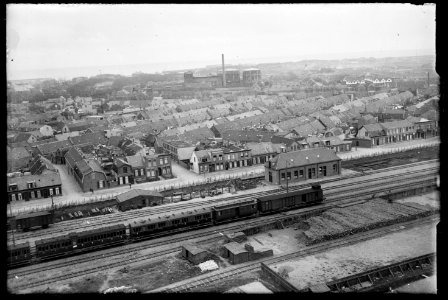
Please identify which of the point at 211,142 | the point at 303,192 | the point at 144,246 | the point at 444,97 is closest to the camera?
the point at 444,97

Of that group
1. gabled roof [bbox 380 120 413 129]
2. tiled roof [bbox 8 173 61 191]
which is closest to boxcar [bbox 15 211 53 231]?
tiled roof [bbox 8 173 61 191]

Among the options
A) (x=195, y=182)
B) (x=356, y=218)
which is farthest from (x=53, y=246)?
(x=356, y=218)

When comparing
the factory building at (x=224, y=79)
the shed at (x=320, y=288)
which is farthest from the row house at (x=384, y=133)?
the factory building at (x=224, y=79)

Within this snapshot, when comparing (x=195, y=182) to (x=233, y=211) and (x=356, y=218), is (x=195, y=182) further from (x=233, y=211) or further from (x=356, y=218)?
(x=356, y=218)

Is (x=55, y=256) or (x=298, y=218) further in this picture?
(x=298, y=218)

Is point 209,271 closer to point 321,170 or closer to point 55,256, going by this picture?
point 55,256

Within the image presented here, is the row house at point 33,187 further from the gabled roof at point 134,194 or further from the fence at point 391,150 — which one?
the fence at point 391,150

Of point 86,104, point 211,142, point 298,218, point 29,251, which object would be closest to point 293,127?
point 211,142
